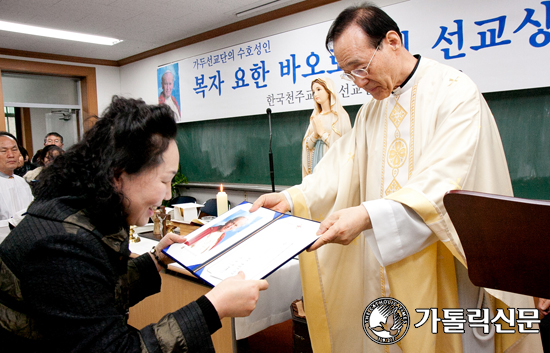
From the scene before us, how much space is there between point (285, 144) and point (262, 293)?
9.32ft

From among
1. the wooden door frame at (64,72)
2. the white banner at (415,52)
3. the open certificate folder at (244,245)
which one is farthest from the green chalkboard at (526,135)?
the wooden door frame at (64,72)

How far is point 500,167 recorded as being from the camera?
4.33ft

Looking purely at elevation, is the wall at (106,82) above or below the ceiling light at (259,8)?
below

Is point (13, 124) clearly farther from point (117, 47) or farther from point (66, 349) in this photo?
point (66, 349)

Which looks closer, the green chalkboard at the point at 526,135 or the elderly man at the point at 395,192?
the elderly man at the point at 395,192

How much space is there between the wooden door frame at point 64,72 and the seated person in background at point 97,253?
589 centimetres

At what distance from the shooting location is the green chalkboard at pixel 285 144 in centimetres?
299

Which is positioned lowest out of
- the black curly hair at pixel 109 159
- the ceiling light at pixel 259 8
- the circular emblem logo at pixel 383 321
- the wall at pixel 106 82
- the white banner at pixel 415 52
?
the circular emblem logo at pixel 383 321

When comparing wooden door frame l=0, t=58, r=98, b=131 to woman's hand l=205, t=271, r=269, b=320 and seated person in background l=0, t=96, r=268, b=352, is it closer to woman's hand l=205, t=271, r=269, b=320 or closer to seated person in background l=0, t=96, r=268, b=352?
seated person in background l=0, t=96, r=268, b=352

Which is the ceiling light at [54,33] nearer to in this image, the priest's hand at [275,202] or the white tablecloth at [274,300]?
the white tablecloth at [274,300]

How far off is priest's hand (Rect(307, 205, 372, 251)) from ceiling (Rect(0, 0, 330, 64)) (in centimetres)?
356

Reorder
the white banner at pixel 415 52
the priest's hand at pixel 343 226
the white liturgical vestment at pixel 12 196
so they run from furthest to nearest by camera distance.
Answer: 1. the white liturgical vestment at pixel 12 196
2. the white banner at pixel 415 52
3. the priest's hand at pixel 343 226

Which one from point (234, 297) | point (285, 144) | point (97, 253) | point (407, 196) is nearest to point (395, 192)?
point (407, 196)

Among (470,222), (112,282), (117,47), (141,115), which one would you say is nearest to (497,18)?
(470,222)
